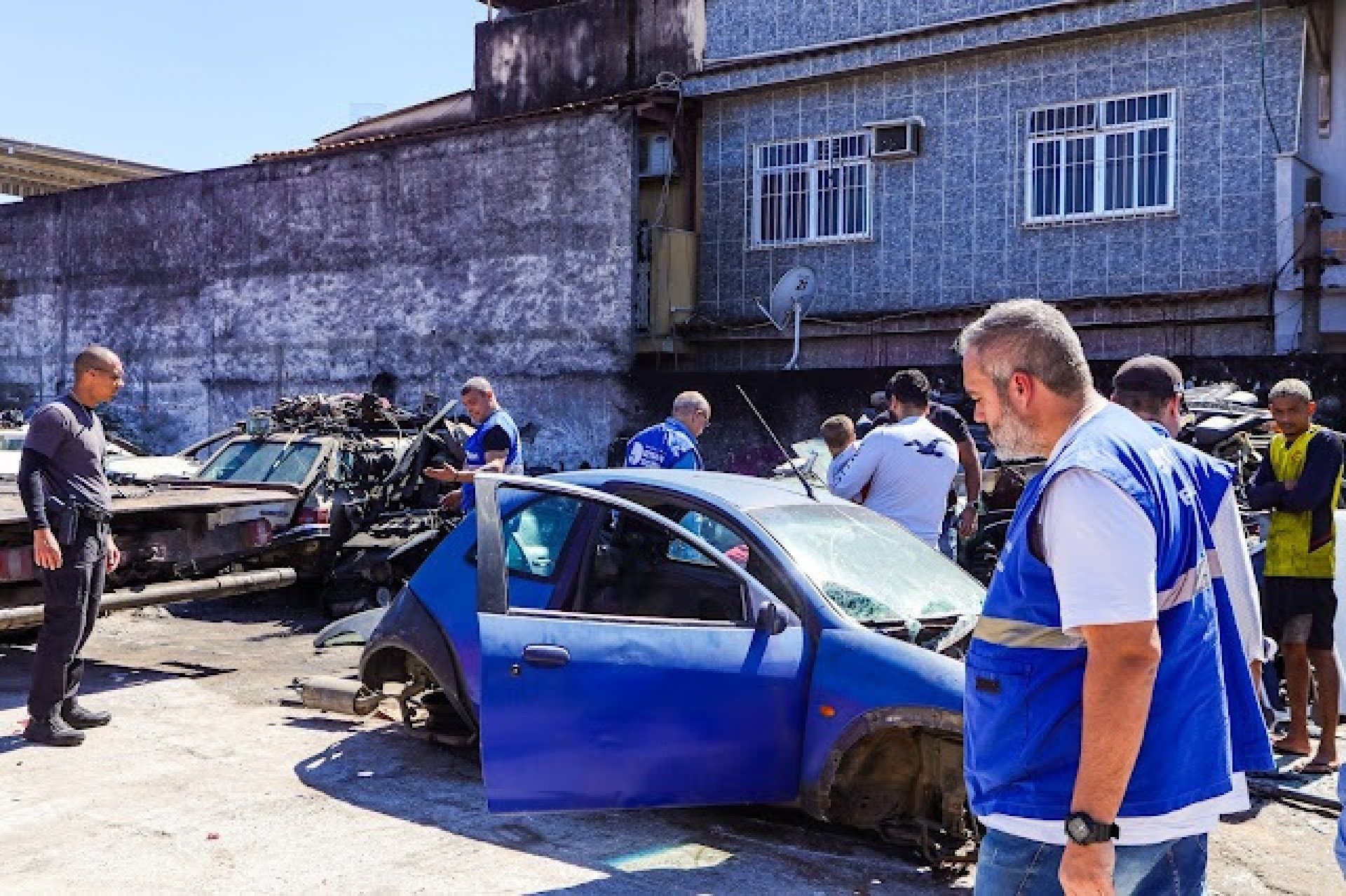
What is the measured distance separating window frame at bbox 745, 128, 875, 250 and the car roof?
36.4 feet

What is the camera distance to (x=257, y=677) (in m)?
8.71

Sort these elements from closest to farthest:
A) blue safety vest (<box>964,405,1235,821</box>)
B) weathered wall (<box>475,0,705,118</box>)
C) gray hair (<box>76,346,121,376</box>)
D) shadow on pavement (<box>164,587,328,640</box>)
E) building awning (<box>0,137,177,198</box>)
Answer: blue safety vest (<box>964,405,1235,821</box>), gray hair (<box>76,346,121,376</box>), shadow on pavement (<box>164,587,328,640</box>), weathered wall (<box>475,0,705,118</box>), building awning (<box>0,137,177,198</box>)

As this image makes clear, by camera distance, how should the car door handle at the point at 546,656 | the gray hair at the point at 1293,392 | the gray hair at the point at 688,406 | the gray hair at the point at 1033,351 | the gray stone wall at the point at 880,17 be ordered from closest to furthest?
the gray hair at the point at 1033,351 → the car door handle at the point at 546,656 → the gray hair at the point at 1293,392 → the gray hair at the point at 688,406 → the gray stone wall at the point at 880,17

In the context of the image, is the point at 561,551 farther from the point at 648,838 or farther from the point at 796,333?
the point at 796,333

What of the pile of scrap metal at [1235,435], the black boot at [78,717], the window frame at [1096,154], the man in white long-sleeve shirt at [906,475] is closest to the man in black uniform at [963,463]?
the man in white long-sleeve shirt at [906,475]

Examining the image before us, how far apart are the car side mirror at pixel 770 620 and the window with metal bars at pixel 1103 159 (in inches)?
441

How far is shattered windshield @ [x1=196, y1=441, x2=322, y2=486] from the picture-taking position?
11.6 metres

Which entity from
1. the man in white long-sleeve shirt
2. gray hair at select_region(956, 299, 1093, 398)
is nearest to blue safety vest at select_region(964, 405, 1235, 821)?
gray hair at select_region(956, 299, 1093, 398)

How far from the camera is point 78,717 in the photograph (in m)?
7.01

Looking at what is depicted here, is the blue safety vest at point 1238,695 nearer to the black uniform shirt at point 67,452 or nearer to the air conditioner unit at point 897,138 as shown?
the black uniform shirt at point 67,452

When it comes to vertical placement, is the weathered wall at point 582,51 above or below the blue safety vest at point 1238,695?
above

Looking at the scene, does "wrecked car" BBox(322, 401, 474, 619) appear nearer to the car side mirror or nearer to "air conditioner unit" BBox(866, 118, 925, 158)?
the car side mirror

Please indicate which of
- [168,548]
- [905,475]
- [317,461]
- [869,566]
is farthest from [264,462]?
[869,566]

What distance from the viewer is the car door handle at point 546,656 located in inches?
197
